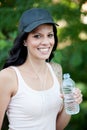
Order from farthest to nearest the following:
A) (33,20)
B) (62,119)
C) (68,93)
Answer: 1. (62,119)
2. (68,93)
3. (33,20)

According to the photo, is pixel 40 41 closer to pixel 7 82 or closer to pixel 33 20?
pixel 33 20

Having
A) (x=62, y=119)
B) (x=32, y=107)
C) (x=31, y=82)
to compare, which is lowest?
(x=62, y=119)

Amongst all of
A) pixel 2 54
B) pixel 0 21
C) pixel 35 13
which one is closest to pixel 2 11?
pixel 0 21

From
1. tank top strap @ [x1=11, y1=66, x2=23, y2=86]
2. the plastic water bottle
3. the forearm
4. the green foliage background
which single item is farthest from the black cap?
the green foliage background

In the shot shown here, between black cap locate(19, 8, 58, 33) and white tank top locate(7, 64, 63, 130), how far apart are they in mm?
309

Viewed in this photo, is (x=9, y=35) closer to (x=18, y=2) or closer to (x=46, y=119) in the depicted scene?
(x=18, y=2)

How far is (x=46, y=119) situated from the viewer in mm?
3436

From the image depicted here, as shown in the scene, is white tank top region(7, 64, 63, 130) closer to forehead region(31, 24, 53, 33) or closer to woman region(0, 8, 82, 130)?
woman region(0, 8, 82, 130)

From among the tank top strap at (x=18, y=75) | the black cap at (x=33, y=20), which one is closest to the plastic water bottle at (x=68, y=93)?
the tank top strap at (x=18, y=75)

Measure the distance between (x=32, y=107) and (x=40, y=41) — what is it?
447mm

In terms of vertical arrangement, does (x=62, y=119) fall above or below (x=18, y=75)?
below

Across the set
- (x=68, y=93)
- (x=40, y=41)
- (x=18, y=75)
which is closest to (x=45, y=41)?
(x=40, y=41)

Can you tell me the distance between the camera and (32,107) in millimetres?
3350

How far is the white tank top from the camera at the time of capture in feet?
11.0
